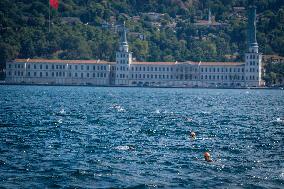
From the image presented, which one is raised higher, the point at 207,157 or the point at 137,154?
the point at 207,157

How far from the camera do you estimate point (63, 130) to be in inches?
2606

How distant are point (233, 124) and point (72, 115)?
1930 centimetres

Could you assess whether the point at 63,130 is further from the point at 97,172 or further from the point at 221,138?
the point at 97,172

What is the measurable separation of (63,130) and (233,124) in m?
18.3

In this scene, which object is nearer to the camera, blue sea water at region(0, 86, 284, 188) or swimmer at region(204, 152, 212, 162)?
blue sea water at region(0, 86, 284, 188)

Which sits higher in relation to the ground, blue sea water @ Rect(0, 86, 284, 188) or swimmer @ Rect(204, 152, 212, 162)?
swimmer @ Rect(204, 152, 212, 162)

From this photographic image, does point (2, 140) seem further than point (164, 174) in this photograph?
Yes

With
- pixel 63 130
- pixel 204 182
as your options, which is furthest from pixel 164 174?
pixel 63 130

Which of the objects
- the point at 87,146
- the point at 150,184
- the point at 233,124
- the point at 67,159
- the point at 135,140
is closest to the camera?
the point at 150,184

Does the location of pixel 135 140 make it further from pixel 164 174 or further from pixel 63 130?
pixel 164 174

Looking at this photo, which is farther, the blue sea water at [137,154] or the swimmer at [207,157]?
the swimmer at [207,157]

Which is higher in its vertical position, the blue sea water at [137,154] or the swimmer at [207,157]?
the swimmer at [207,157]

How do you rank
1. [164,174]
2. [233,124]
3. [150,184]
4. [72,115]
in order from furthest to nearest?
1. [72,115]
2. [233,124]
3. [164,174]
4. [150,184]

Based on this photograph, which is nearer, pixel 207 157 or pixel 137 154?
pixel 207 157
